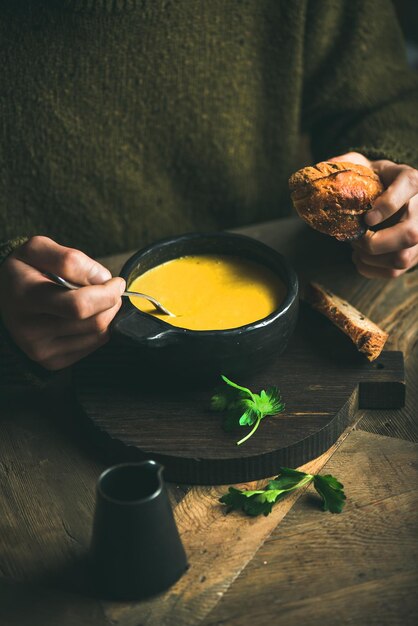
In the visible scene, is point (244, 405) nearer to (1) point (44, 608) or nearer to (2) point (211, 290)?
(2) point (211, 290)

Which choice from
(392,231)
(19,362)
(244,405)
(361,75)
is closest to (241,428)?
(244,405)

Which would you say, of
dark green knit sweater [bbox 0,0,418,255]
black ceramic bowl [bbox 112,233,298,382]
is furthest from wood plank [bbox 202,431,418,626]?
dark green knit sweater [bbox 0,0,418,255]

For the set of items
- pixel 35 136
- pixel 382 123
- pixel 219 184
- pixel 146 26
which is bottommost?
pixel 219 184

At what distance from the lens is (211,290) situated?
1562mm

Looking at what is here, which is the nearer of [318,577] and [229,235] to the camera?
[318,577]

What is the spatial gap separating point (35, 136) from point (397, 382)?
44.0 inches

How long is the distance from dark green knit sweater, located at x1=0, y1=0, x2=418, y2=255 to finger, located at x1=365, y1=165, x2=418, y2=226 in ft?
0.94

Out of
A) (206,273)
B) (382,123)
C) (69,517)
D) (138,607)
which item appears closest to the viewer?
(138,607)

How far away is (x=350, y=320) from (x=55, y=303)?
2.03 feet

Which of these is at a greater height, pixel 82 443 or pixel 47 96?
pixel 47 96

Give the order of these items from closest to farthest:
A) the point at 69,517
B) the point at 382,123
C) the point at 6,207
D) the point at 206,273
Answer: the point at 69,517 → the point at 206,273 → the point at 6,207 → the point at 382,123

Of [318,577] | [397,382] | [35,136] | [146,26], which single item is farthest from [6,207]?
[318,577]

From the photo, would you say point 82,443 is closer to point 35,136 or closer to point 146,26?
point 35,136

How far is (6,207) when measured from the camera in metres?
2.01
